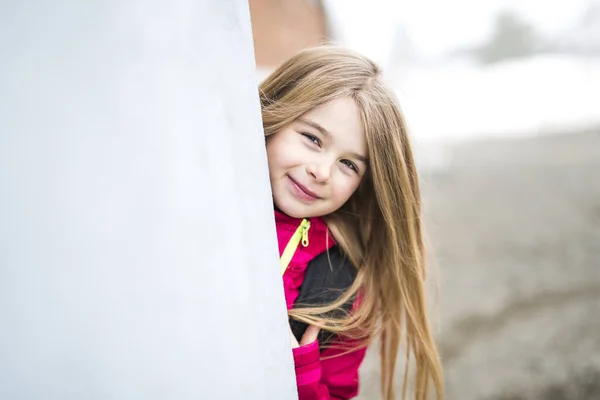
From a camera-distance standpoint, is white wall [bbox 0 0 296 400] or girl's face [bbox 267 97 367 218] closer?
white wall [bbox 0 0 296 400]

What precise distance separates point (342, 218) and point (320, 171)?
301 mm

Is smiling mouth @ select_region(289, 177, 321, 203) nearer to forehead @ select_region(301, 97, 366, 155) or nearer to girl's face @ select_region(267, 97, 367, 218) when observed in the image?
girl's face @ select_region(267, 97, 367, 218)

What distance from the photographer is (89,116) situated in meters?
0.67

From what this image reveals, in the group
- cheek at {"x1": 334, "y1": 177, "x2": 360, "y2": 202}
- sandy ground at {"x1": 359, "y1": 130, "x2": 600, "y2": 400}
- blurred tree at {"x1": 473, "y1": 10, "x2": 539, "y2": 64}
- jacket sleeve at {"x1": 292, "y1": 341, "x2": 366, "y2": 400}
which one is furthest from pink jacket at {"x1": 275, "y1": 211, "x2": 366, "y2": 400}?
blurred tree at {"x1": 473, "y1": 10, "x2": 539, "y2": 64}

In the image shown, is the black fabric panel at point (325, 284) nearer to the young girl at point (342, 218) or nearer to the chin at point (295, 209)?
the young girl at point (342, 218)

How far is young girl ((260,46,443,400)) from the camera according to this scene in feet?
3.91

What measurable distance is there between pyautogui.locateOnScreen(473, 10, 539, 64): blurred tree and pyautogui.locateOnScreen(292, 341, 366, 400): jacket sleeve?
13.7 m

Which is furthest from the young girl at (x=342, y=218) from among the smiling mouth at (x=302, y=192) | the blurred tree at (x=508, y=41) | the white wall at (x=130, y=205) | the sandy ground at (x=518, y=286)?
the blurred tree at (x=508, y=41)

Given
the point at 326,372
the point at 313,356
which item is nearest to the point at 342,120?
the point at 313,356

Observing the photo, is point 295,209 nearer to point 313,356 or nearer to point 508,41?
point 313,356

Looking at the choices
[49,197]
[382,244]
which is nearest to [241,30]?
[49,197]

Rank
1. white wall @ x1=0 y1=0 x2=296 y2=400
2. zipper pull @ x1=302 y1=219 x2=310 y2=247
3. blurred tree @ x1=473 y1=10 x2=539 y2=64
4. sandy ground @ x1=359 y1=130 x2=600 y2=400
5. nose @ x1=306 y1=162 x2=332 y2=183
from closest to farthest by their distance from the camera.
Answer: white wall @ x1=0 y1=0 x2=296 y2=400 → nose @ x1=306 y1=162 x2=332 y2=183 → zipper pull @ x1=302 y1=219 x2=310 y2=247 → sandy ground @ x1=359 y1=130 x2=600 y2=400 → blurred tree @ x1=473 y1=10 x2=539 y2=64

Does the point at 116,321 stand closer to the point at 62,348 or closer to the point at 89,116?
the point at 62,348

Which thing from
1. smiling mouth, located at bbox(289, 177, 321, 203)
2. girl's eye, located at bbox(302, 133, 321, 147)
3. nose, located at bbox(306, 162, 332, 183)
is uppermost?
girl's eye, located at bbox(302, 133, 321, 147)
